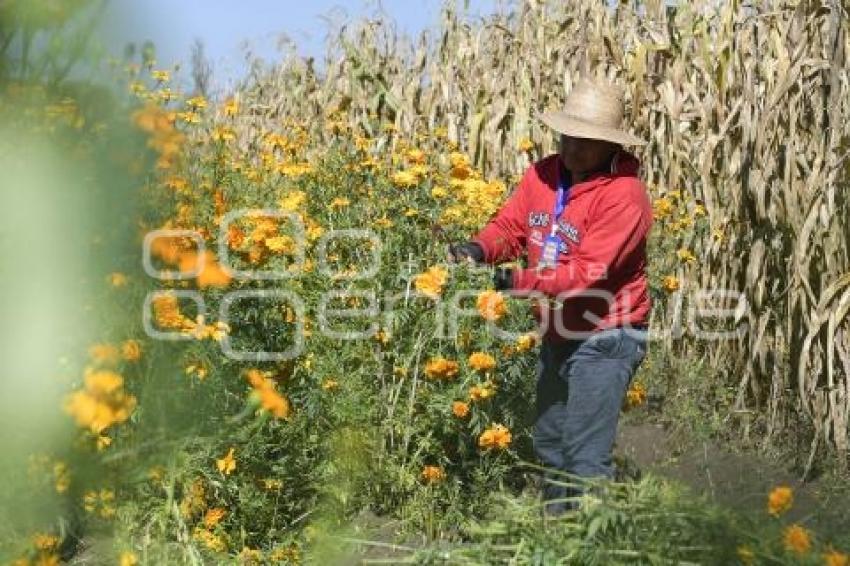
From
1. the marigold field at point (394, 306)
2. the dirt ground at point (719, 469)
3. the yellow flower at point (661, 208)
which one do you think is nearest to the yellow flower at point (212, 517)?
the marigold field at point (394, 306)

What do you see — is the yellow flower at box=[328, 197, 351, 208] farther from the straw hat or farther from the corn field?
the corn field

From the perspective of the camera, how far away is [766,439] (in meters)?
5.65

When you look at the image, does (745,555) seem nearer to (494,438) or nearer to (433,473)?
(494,438)

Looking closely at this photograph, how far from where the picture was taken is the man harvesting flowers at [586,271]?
3.91 m

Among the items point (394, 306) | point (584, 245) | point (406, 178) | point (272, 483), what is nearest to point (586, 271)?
point (584, 245)

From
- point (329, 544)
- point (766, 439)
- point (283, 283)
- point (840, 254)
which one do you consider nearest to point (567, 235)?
point (283, 283)

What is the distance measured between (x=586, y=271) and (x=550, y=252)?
10.8 inches

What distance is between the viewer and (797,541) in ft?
7.55

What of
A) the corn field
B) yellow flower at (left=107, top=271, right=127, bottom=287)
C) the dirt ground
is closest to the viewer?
yellow flower at (left=107, top=271, right=127, bottom=287)

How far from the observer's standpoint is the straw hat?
4.02m

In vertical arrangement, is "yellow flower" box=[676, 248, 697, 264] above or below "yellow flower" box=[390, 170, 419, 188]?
below

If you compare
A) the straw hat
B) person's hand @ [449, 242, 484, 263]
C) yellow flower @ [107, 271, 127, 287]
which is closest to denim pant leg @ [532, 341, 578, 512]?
person's hand @ [449, 242, 484, 263]

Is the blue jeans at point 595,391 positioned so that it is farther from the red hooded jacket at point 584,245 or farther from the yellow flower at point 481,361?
the yellow flower at point 481,361

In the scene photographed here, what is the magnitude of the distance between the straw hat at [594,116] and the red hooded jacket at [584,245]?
0.11 meters
